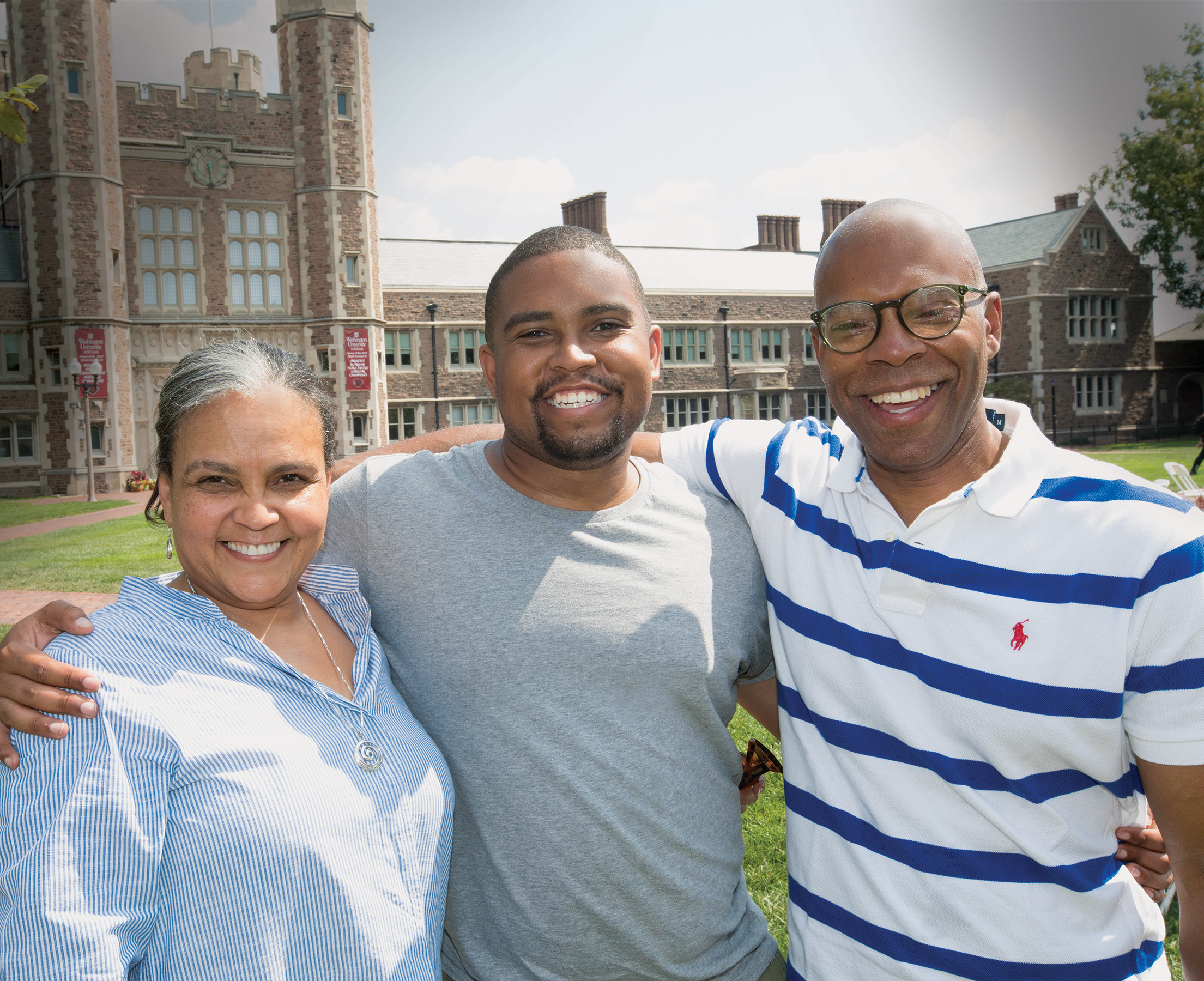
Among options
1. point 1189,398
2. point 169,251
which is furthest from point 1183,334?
point 169,251

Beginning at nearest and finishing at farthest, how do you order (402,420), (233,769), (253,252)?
(233,769) → (253,252) → (402,420)

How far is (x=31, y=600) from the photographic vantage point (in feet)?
25.1

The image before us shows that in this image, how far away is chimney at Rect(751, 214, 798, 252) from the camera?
4159 cm

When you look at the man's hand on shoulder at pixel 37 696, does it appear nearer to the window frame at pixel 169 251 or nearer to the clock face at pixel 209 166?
the window frame at pixel 169 251

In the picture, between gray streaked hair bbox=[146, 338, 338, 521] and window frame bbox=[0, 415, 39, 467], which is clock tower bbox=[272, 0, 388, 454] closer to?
window frame bbox=[0, 415, 39, 467]

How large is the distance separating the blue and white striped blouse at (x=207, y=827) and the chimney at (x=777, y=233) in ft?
139

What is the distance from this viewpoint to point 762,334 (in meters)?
34.8

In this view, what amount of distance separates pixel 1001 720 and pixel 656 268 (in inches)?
1379

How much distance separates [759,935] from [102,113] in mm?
27466

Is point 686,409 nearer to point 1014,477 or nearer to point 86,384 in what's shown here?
point 86,384

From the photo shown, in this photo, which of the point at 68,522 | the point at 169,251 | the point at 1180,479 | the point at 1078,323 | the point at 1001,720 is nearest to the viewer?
the point at 1001,720

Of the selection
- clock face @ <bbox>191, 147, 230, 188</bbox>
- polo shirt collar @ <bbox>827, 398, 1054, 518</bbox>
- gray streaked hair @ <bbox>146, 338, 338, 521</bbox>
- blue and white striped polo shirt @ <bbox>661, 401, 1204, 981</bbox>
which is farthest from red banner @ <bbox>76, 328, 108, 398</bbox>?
polo shirt collar @ <bbox>827, 398, 1054, 518</bbox>

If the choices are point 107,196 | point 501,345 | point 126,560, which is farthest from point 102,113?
point 501,345

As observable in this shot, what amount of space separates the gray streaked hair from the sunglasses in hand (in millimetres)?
1198
